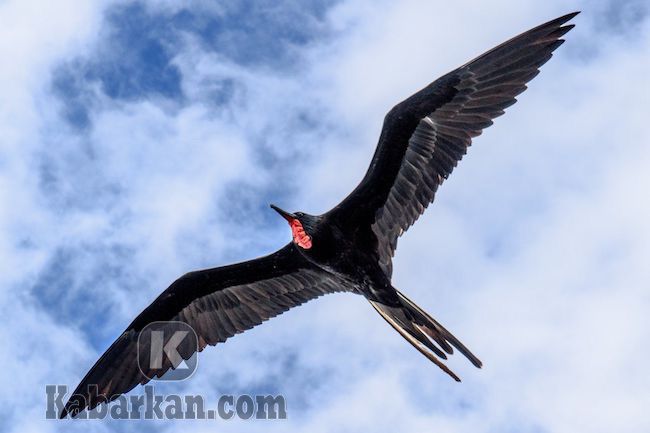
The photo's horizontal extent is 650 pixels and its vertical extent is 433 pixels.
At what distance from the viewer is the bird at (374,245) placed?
12.1m

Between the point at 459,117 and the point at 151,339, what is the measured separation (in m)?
4.83

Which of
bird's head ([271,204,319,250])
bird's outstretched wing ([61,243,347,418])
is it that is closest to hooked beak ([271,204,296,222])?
A: bird's head ([271,204,319,250])

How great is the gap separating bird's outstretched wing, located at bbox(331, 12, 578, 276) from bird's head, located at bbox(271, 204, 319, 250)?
1.08 feet

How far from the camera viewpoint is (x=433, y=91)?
40.3 ft

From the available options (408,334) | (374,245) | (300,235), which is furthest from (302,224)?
(408,334)

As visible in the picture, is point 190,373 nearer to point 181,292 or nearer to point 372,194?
point 181,292

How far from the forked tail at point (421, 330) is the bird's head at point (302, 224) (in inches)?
44.5

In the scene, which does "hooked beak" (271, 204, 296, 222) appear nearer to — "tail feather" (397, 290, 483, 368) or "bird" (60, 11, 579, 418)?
"bird" (60, 11, 579, 418)

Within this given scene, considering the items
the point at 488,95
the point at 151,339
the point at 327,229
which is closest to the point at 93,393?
the point at 151,339

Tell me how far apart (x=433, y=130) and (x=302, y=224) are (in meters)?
1.87

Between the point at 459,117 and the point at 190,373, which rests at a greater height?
the point at 459,117

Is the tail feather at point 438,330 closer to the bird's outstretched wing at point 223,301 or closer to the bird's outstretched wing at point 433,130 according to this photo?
the bird's outstretched wing at point 433,130

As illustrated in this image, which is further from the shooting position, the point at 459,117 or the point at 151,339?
Result: the point at 151,339

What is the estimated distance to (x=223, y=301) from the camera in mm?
13703
